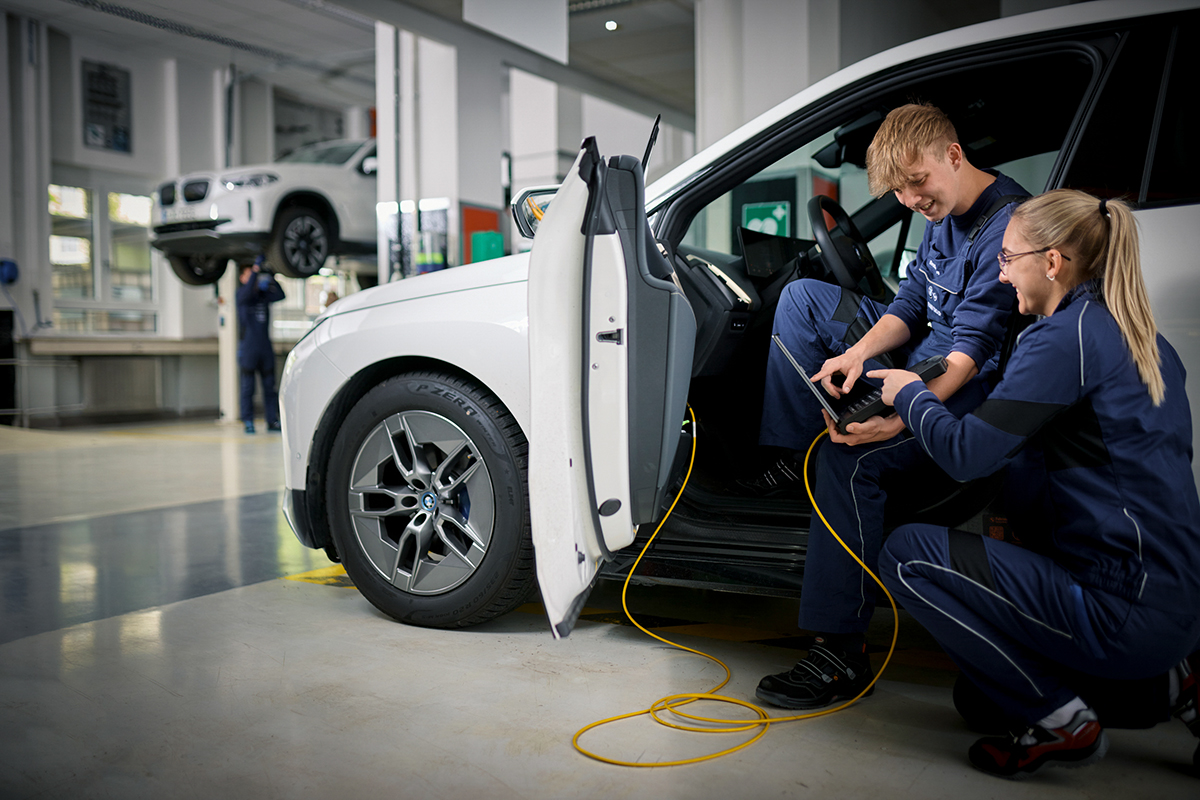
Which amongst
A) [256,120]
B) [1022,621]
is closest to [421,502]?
[1022,621]

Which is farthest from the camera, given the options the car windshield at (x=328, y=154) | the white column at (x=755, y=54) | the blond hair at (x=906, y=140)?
the car windshield at (x=328, y=154)

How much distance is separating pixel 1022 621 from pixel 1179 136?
1.11 m

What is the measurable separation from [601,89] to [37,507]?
29.1 ft

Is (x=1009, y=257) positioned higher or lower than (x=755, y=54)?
lower

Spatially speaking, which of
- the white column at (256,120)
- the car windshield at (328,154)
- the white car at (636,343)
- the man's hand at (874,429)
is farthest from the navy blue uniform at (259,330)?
the man's hand at (874,429)

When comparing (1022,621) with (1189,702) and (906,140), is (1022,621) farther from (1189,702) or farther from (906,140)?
(906,140)

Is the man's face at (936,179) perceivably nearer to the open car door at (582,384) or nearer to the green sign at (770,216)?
the open car door at (582,384)

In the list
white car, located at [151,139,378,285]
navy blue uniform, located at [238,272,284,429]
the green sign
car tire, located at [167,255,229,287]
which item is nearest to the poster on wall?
car tire, located at [167,255,229,287]

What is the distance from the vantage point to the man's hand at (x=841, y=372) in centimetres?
196

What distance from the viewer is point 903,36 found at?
7887 millimetres

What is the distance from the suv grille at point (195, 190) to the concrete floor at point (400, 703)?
602 centimetres

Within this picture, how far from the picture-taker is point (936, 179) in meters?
2.01

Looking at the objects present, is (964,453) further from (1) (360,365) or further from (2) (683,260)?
(1) (360,365)

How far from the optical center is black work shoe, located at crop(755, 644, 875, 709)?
1991 millimetres
